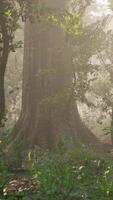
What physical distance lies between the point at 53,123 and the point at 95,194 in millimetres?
9210

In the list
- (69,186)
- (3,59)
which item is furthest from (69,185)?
(3,59)

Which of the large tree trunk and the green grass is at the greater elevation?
the large tree trunk

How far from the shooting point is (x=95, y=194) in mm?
6086

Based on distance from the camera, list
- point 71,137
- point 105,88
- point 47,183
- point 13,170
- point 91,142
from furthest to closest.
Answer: point 105,88
point 91,142
point 71,137
point 13,170
point 47,183

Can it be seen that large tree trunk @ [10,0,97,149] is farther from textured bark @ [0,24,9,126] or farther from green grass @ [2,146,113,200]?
green grass @ [2,146,113,200]

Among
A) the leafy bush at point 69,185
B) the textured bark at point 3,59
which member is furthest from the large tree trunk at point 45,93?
the leafy bush at point 69,185

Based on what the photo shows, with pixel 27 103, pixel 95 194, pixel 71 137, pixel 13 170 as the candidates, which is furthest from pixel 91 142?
pixel 95 194

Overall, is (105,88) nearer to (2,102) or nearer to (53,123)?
(53,123)

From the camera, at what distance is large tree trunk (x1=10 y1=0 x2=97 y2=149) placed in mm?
14969

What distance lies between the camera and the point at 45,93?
15617 millimetres

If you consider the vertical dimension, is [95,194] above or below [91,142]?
below

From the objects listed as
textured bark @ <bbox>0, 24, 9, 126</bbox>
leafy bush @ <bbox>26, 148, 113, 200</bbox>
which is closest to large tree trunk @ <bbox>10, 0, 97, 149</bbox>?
textured bark @ <bbox>0, 24, 9, 126</bbox>

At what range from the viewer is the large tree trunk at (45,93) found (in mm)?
14969

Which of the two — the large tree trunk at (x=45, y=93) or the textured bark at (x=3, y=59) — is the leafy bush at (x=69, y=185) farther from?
the large tree trunk at (x=45, y=93)
